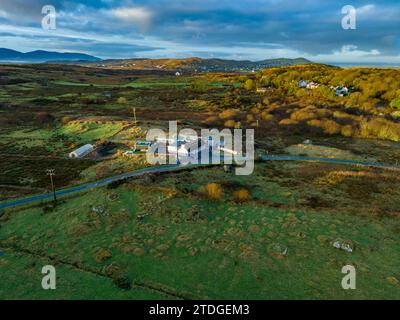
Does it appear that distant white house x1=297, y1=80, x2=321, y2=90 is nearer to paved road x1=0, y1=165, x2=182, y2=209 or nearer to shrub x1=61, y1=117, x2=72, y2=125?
shrub x1=61, y1=117, x2=72, y2=125

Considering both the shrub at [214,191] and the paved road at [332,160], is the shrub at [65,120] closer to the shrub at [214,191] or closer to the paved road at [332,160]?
the paved road at [332,160]

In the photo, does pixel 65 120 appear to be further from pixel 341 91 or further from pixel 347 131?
pixel 341 91

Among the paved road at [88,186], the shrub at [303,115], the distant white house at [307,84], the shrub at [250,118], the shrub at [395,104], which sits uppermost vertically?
the distant white house at [307,84]

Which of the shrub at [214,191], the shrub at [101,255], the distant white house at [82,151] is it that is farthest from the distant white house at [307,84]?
the shrub at [101,255]

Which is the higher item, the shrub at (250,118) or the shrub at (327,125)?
the shrub at (250,118)

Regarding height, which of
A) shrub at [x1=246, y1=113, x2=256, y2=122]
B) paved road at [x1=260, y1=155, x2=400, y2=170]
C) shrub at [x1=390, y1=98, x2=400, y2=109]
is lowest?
paved road at [x1=260, y1=155, x2=400, y2=170]

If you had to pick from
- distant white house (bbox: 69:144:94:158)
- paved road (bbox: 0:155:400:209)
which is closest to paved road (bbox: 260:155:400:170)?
paved road (bbox: 0:155:400:209)
